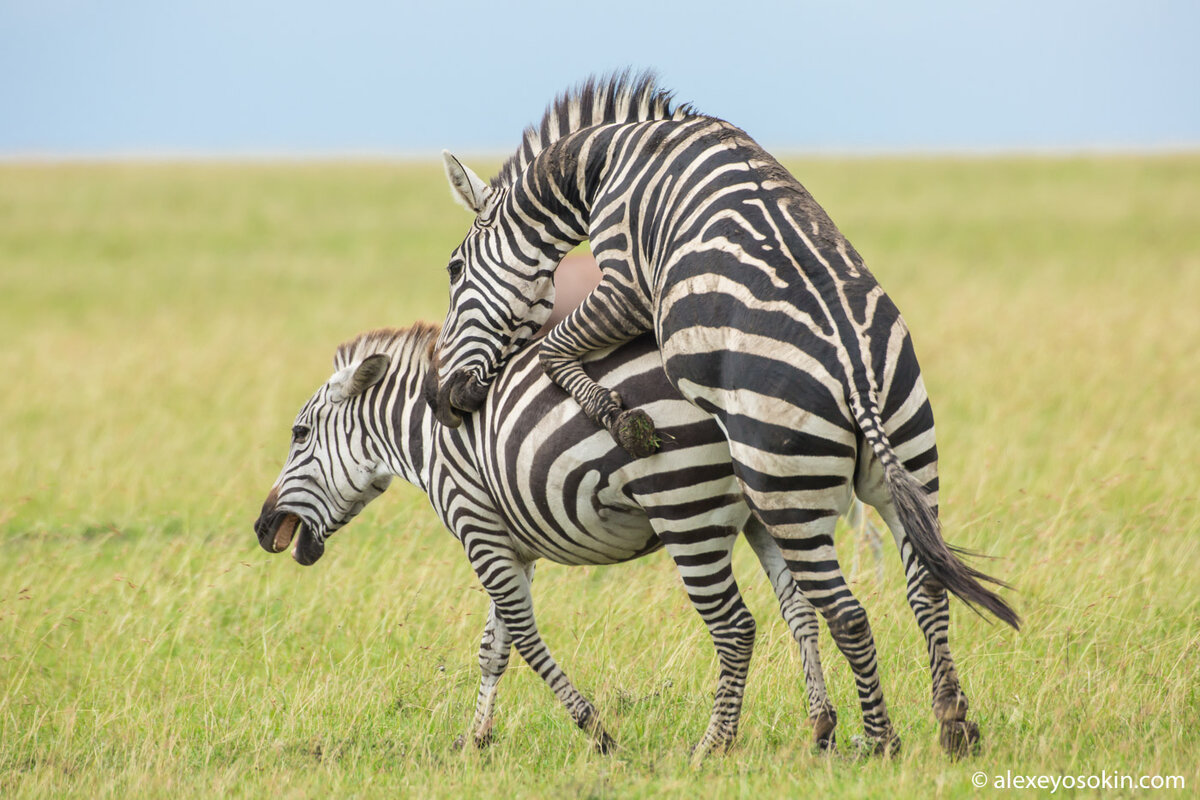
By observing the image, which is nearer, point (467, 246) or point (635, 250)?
point (635, 250)

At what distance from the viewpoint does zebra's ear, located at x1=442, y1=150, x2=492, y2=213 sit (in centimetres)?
512

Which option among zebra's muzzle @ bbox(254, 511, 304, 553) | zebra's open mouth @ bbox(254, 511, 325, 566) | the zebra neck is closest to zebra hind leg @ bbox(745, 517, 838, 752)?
the zebra neck

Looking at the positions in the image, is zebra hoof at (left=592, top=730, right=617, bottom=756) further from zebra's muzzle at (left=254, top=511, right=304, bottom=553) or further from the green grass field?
zebra's muzzle at (left=254, top=511, right=304, bottom=553)

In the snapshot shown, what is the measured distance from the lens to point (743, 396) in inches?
155

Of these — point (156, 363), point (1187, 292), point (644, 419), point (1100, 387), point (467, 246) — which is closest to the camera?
point (644, 419)

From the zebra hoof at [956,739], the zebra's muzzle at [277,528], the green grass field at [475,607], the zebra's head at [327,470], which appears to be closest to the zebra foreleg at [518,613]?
the green grass field at [475,607]

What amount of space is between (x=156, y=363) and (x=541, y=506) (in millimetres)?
10974

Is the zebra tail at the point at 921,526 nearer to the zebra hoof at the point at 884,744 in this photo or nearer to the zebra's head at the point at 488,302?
the zebra hoof at the point at 884,744

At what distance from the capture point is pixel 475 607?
691 centimetres

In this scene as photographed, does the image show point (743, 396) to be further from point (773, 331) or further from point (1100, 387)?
point (1100, 387)

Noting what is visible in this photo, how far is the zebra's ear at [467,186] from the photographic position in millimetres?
5117

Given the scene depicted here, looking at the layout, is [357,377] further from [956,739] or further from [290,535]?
[956,739]

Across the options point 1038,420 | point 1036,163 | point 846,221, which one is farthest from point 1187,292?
point 1036,163

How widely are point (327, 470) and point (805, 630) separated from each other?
2.45 m
